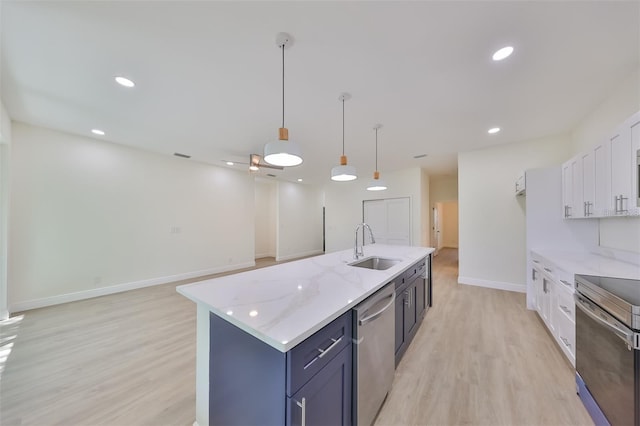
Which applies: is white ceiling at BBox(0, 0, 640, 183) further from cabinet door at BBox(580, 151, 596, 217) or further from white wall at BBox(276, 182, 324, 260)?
white wall at BBox(276, 182, 324, 260)

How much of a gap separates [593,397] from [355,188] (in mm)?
6242

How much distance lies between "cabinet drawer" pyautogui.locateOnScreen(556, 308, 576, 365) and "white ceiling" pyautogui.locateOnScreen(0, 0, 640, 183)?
2.34 metres

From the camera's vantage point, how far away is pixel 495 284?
14.0ft

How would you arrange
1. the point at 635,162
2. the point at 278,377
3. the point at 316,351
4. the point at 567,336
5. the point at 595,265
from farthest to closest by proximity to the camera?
1. the point at 595,265
2. the point at 567,336
3. the point at 635,162
4. the point at 316,351
5. the point at 278,377

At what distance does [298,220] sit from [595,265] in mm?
6678

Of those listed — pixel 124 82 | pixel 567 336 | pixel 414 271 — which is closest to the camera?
pixel 567 336

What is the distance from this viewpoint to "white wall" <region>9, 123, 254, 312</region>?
3309 mm

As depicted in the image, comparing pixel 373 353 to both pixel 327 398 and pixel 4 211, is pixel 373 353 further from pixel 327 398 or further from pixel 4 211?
pixel 4 211

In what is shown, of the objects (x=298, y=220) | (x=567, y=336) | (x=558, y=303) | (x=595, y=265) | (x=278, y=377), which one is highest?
(x=298, y=220)

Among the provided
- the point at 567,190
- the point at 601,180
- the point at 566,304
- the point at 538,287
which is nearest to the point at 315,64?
the point at 601,180

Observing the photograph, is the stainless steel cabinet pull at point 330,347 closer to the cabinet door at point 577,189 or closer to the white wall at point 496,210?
the cabinet door at point 577,189

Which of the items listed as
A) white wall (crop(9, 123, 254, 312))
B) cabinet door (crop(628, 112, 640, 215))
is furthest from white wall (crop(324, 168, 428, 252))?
cabinet door (crop(628, 112, 640, 215))

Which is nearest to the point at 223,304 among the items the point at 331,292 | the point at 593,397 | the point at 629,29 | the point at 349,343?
the point at 331,292

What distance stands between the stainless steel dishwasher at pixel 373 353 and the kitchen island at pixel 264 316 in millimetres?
65
